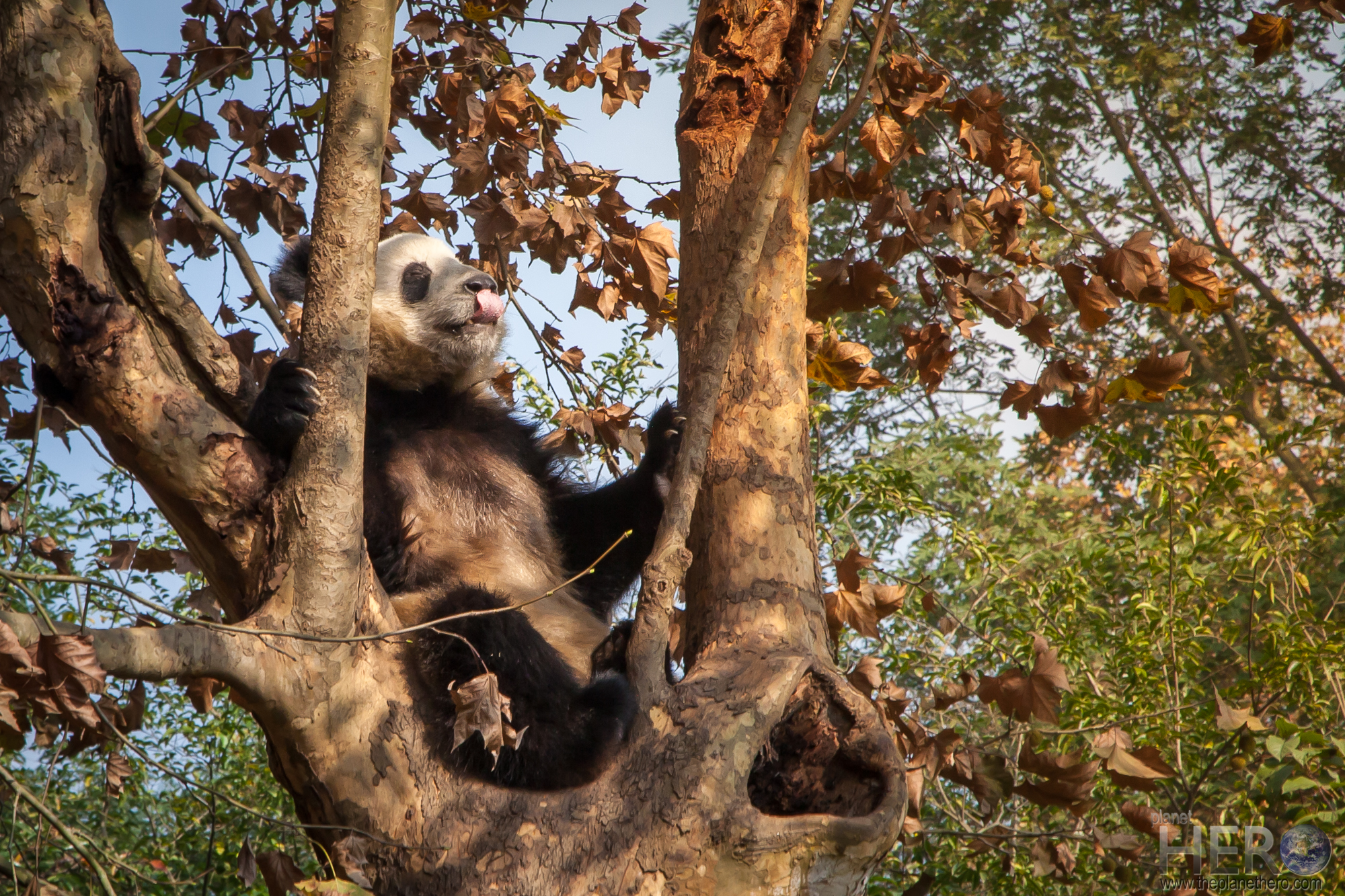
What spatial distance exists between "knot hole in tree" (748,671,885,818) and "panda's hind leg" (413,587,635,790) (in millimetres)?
481

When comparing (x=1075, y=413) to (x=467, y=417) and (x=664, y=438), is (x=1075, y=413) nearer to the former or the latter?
(x=664, y=438)

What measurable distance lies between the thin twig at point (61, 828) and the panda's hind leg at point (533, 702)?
745 mm

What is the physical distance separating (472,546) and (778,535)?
142cm

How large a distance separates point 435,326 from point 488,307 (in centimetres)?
24

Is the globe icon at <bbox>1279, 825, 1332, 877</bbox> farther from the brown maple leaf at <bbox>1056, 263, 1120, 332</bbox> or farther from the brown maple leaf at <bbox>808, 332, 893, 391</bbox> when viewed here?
the brown maple leaf at <bbox>808, 332, 893, 391</bbox>

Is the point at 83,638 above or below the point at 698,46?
below

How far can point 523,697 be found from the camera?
8.48 feet

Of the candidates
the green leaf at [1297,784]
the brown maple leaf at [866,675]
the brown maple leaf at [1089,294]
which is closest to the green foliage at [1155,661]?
the green leaf at [1297,784]

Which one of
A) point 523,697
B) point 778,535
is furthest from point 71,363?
point 778,535

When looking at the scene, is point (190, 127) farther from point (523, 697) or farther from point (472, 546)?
point (523, 697)

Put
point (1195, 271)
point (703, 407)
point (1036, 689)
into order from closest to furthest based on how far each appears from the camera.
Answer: point (703, 407)
point (1036, 689)
point (1195, 271)

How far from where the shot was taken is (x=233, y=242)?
3.07 m

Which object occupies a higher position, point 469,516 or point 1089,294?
point 1089,294

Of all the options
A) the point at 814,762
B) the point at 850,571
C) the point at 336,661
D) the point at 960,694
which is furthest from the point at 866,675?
the point at 336,661
